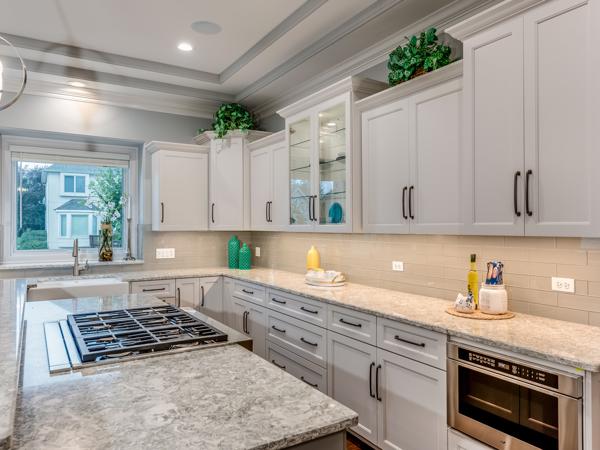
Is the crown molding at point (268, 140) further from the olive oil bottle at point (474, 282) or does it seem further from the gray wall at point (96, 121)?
the olive oil bottle at point (474, 282)

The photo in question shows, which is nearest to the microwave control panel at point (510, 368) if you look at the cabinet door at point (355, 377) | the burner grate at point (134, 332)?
the cabinet door at point (355, 377)

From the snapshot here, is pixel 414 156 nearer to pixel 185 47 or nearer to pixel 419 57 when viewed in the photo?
pixel 419 57

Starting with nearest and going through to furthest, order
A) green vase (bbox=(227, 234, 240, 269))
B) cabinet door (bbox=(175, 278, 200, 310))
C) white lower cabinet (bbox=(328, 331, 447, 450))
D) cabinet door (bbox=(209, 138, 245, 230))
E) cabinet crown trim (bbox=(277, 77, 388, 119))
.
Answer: white lower cabinet (bbox=(328, 331, 447, 450)), cabinet crown trim (bbox=(277, 77, 388, 119)), cabinet door (bbox=(175, 278, 200, 310)), cabinet door (bbox=(209, 138, 245, 230)), green vase (bbox=(227, 234, 240, 269))

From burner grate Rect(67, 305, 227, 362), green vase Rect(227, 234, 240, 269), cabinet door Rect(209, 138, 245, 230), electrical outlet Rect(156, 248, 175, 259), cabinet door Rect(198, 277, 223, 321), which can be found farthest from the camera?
green vase Rect(227, 234, 240, 269)

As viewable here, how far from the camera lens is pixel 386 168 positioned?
2.86 metres

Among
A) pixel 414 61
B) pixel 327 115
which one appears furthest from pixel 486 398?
pixel 327 115

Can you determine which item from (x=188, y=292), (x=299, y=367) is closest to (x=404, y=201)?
(x=299, y=367)

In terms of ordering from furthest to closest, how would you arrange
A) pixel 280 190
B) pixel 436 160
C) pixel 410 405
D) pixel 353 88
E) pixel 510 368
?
pixel 280 190, pixel 353 88, pixel 436 160, pixel 410 405, pixel 510 368

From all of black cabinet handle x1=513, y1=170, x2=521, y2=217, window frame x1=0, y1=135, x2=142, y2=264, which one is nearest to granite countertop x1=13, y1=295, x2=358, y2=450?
black cabinet handle x1=513, y1=170, x2=521, y2=217

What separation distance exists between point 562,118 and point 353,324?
4.98ft

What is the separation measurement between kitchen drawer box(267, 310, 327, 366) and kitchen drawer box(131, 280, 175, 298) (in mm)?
1148

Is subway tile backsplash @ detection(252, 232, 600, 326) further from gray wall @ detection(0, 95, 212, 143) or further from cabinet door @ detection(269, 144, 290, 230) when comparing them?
gray wall @ detection(0, 95, 212, 143)

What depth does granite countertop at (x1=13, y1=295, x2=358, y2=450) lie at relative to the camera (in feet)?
3.20

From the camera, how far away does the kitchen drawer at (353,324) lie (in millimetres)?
2467
